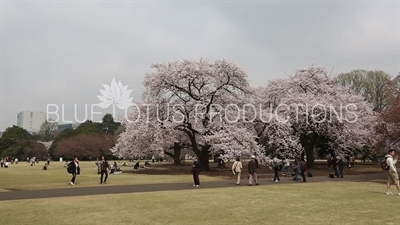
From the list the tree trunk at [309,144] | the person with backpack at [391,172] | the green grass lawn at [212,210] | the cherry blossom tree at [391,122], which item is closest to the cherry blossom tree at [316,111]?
the tree trunk at [309,144]

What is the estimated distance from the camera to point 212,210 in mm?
9859

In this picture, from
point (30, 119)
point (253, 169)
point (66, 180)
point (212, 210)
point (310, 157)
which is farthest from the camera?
point (30, 119)

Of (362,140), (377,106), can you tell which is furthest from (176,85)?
(377,106)

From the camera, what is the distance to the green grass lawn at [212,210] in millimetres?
8508

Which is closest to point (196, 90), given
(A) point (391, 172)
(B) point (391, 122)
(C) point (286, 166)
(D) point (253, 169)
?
(C) point (286, 166)

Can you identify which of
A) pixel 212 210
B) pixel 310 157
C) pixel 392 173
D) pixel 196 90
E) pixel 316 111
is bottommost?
pixel 212 210

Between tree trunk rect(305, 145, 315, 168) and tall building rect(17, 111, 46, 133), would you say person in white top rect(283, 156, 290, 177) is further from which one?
tall building rect(17, 111, 46, 133)

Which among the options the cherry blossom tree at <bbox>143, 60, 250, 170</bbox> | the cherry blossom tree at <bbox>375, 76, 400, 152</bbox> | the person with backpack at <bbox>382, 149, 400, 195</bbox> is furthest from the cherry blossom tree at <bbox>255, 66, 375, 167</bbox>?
the person with backpack at <bbox>382, 149, 400, 195</bbox>

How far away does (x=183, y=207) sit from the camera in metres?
10.4

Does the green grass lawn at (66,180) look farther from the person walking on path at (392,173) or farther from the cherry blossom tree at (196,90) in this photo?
the person walking on path at (392,173)

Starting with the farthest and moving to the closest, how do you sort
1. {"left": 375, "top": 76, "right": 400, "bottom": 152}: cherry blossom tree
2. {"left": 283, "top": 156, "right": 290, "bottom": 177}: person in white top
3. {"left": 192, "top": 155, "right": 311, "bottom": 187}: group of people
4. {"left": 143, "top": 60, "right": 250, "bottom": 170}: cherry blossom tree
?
{"left": 143, "top": 60, "right": 250, "bottom": 170}: cherry blossom tree < {"left": 283, "top": 156, "right": 290, "bottom": 177}: person in white top < {"left": 375, "top": 76, "right": 400, "bottom": 152}: cherry blossom tree < {"left": 192, "top": 155, "right": 311, "bottom": 187}: group of people

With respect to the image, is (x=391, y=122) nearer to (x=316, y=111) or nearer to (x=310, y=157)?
(x=316, y=111)

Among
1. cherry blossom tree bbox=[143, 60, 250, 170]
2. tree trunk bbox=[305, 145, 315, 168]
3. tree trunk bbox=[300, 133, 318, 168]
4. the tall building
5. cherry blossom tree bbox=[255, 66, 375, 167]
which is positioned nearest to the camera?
cherry blossom tree bbox=[143, 60, 250, 170]

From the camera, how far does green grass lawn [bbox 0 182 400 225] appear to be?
27.9 feet
